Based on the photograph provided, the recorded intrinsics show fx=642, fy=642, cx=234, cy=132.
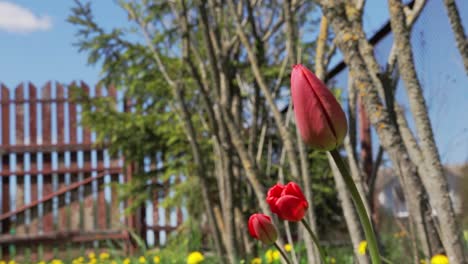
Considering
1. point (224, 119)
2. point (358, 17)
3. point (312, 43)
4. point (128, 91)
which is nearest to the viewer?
point (358, 17)

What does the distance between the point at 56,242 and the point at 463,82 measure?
749cm

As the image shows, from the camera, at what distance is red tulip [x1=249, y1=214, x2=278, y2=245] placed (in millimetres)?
806

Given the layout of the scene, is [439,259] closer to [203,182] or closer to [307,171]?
[307,171]

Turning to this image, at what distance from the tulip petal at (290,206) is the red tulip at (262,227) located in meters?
0.09

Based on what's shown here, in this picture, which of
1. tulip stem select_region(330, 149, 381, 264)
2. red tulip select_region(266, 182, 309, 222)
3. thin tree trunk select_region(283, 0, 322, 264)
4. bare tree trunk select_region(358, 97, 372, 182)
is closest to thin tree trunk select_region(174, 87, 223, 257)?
thin tree trunk select_region(283, 0, 322, 264)

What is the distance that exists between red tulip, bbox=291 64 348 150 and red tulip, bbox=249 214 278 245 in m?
0.30

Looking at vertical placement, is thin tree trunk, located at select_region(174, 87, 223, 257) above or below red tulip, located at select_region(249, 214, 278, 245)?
above

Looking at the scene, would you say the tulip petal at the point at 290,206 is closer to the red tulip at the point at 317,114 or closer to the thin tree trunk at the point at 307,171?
the red tulip at the point at 317,114

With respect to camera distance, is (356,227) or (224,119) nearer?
(356,227)

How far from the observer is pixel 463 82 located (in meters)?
2.60

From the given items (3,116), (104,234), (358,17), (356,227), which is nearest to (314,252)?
(356,227)

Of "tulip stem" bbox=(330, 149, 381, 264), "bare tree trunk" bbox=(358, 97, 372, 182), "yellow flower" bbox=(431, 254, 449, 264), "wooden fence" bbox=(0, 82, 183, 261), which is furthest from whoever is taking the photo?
"wooden fence" bbox=(0, 82, 183, 261)

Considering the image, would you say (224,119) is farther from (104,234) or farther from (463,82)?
(104,234)

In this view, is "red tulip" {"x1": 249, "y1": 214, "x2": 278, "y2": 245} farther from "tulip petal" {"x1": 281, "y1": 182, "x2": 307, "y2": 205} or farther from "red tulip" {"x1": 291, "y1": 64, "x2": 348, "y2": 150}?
"red tulip" {"x1": 291, "y1": 64, "x2": 348, "y2": 150}
